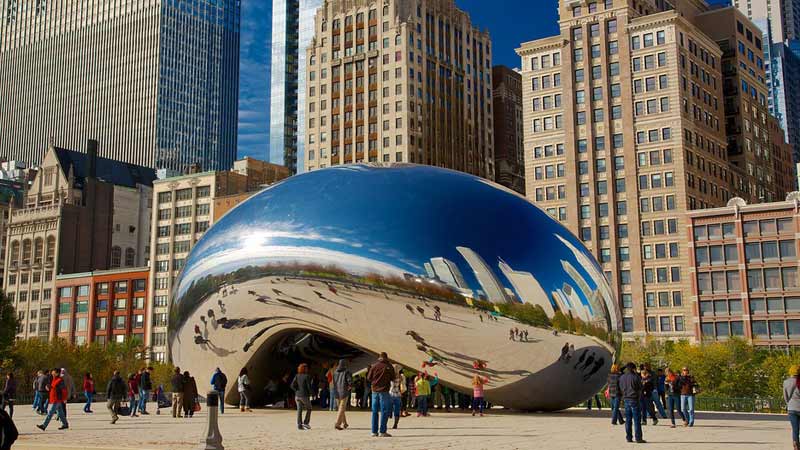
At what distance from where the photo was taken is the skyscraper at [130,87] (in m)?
186

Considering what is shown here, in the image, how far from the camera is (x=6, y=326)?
68.1 m

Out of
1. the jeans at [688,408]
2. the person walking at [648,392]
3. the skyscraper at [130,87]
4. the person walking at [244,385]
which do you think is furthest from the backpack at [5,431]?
the skyscraper at [130,87]

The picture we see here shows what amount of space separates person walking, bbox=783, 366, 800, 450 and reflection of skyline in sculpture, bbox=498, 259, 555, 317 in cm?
713

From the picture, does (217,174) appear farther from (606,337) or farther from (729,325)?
(606,337)

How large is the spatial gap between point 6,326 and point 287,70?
122974 millimetres

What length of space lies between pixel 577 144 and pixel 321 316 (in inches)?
3480

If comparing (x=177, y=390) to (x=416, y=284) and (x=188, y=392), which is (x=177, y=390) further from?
(x=416, y=284)

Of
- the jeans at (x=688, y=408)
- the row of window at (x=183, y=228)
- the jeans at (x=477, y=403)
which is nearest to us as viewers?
the jeans at (x=688, y=408)

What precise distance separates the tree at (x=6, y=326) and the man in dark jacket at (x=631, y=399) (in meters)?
58.8

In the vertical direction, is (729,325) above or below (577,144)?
below

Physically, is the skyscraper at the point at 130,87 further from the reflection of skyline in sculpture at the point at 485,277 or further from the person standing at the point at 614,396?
the person standing at the point at 614,396

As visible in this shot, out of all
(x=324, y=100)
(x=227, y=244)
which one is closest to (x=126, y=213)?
(x=324, y=100)

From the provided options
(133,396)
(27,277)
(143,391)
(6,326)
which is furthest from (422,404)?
(27,277)

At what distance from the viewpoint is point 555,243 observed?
23.3 meters
